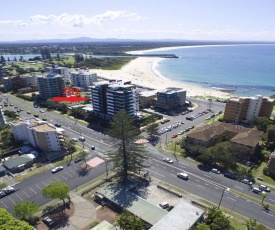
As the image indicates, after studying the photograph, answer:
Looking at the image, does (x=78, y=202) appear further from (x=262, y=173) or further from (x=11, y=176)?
(x=262, y=173)

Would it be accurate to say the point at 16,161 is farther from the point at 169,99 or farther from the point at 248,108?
the point at 248,108

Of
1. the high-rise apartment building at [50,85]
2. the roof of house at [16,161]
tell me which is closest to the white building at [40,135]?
the roof of house at [16,161]

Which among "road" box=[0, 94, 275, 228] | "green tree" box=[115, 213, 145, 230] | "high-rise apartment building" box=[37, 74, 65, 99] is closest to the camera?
"green tree" box=[115, 213, 145, 230]

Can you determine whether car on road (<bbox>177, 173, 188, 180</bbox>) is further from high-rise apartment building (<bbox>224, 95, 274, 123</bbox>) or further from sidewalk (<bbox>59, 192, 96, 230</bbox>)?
high-rise apartment building (<bbox>224, 95, 274, 123</bbox>)

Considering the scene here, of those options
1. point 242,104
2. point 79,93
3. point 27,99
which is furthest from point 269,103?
point 27,99

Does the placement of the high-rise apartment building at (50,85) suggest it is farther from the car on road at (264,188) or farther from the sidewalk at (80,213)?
the car on road at (264,188)

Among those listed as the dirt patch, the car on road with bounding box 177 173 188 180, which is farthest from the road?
the dirt patch

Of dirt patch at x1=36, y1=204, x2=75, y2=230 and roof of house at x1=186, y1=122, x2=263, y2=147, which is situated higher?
roof of house at x1=186, y1=122, x2=263, y2=147
